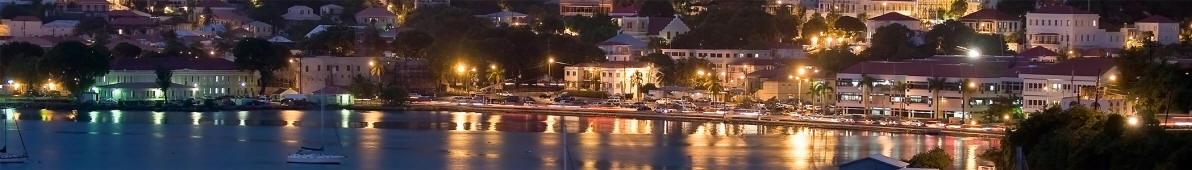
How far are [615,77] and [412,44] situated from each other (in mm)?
2786

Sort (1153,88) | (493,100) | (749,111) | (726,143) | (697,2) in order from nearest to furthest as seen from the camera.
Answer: (1153,88), (726,143), (749,111), (493,100), (697,2)

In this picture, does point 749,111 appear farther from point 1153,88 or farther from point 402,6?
point 402,6

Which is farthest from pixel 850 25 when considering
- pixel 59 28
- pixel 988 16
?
pixel 59 28

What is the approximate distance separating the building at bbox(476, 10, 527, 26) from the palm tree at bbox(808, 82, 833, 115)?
851cm

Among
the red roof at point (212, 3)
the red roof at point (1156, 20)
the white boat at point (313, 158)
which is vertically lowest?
the white boat at point (313, 158)

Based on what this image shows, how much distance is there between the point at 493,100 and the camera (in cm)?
2741

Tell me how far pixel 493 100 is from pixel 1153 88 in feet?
28.9

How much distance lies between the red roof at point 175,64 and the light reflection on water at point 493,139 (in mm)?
2560

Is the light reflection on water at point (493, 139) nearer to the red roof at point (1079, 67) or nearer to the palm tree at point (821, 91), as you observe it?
the palm tree at point (821, 91)

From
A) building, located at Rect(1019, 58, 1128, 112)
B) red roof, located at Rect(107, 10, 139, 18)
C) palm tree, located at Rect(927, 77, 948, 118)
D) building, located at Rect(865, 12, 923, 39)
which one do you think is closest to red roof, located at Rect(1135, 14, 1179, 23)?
building, located at Rect(865, 12, 923, 39)

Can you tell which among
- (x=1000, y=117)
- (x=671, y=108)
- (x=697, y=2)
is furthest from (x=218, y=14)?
(x=1000, y=117)

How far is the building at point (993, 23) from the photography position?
31094 millimetres

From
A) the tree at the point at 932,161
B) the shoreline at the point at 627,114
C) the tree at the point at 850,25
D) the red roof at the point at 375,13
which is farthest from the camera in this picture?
the red roof at the point at 375,13

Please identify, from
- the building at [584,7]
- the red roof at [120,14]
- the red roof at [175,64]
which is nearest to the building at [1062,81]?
the red roof at [175,64]
